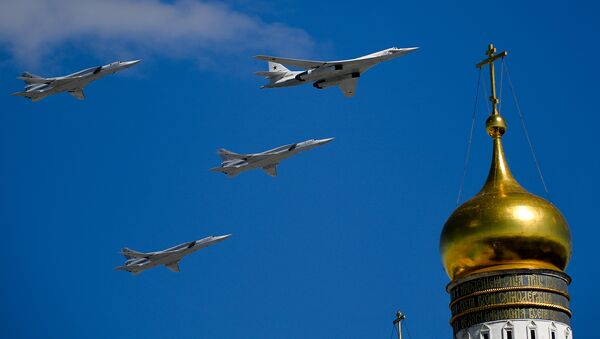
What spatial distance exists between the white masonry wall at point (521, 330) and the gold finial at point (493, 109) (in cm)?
960

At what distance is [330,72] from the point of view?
84.2 m

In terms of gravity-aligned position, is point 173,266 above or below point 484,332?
above

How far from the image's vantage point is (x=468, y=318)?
63.8 m

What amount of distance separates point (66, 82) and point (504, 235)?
33.4m

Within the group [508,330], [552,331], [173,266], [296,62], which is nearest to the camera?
[508,330]

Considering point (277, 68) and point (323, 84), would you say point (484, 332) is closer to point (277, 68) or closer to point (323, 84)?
point (323, 84)

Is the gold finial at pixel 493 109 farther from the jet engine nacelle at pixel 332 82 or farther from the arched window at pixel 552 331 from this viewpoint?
the jet engine nacelle at pixel 332 82

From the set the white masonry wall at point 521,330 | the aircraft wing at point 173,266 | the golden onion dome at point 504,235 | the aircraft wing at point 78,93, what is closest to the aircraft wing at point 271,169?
the aircraft wing at point 173,266

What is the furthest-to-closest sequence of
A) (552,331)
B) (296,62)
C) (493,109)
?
(296,62) → (493,109) → (552,331)

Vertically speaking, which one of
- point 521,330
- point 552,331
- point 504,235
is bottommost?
point 521,330

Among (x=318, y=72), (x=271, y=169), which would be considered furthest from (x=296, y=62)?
(x=271, y=169)

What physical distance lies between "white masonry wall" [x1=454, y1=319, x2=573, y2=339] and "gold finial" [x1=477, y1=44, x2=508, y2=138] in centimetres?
960

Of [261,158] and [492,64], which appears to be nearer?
[492,64]

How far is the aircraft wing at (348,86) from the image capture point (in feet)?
279
